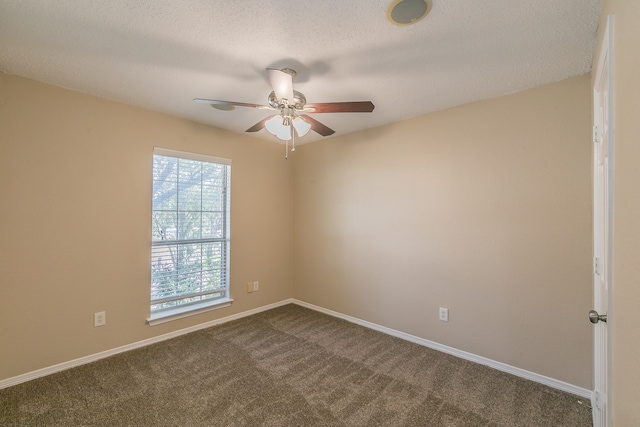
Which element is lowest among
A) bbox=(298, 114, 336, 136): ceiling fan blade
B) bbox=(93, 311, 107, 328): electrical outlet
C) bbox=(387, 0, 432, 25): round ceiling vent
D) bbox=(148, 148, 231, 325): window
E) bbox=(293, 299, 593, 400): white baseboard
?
bbox=(293, 299, 593, 400): white baseboard

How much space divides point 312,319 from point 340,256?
2.86 ft

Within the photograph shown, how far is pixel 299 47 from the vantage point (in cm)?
179

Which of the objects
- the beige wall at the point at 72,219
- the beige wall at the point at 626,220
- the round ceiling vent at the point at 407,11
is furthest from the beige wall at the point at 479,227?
the beige wall at the point at 72,219

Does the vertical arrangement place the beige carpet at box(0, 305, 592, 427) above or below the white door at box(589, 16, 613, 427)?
below

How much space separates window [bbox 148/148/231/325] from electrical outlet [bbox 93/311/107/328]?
38 centimetres

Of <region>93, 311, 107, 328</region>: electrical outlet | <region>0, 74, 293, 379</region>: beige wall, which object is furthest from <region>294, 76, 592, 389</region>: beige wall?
<region>93, 311, 107, 328</region>: electrical outlet

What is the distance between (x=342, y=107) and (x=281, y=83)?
43 centimetres

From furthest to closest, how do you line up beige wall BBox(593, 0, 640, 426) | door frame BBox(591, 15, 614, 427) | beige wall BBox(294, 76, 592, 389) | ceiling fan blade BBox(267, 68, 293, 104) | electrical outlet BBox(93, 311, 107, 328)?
electrical outlet BBox(93, 311, 107, 328), beige wall BBox(294, 76, 592, 389), ceiling fan blade BBox(267, 68, 293, 104), door frame BBox(591, 15, 614, 427), beige wall BBox(593, 0, 640, 426)

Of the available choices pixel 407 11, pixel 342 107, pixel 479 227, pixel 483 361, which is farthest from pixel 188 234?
pixel 483 361

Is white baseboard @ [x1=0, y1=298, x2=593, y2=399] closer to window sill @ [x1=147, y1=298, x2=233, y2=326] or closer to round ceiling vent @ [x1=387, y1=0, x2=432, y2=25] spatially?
window sill @ [x1=147, y1=298, x2=233, y2=326]

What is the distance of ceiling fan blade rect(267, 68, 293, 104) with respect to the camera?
1730mm

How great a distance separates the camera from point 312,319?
3518mm

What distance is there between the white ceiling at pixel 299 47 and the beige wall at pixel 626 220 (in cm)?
67

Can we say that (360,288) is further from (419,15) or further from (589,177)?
(419,15)
